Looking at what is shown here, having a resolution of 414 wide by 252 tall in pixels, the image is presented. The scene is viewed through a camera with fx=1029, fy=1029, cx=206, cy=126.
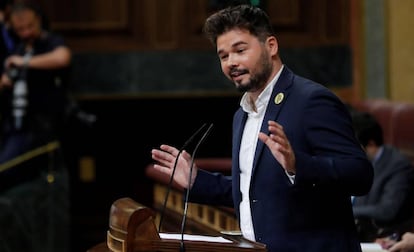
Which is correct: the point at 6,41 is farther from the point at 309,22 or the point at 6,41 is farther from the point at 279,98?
the point at 279,98

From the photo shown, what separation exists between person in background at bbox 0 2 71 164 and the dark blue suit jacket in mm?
3188

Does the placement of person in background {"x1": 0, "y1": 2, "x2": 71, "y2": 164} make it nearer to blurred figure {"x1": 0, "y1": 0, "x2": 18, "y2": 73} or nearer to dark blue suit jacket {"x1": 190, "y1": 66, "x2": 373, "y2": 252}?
blurred figure {"x1": 0, "y1": 0, "x2": 18, "y2": 73}

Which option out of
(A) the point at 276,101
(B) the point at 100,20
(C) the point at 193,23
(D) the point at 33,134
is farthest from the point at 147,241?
(B) the point at 100,20

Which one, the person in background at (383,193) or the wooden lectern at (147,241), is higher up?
the wooden lectern at (147,241)

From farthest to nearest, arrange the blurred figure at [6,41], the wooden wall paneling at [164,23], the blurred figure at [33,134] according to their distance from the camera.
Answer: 1. the wooden wall paneling at [164,23]
2. the blurred figure at [6,41]
3. the blurred figure at [33,134]

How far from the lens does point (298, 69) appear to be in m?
6.57

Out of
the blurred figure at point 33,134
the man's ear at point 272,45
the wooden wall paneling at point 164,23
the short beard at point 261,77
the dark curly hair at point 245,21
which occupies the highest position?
the dark curly hair at point 245,21

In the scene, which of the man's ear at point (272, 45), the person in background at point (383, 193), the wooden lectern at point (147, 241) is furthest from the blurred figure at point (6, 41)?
the wooden lectern at point (147, 241)

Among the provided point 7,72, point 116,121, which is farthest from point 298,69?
point 7,72

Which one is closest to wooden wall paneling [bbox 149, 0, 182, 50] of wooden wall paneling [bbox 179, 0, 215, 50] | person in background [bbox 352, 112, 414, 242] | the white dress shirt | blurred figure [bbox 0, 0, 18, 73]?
wooden wall paneling [bbox 179, 0, 215, 50]

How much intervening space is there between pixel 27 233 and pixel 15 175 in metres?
0.33

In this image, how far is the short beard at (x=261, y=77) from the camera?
2643mm

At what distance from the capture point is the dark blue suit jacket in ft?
8.25

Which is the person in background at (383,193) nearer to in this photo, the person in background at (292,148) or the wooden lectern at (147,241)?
the person in background at (292,148)
